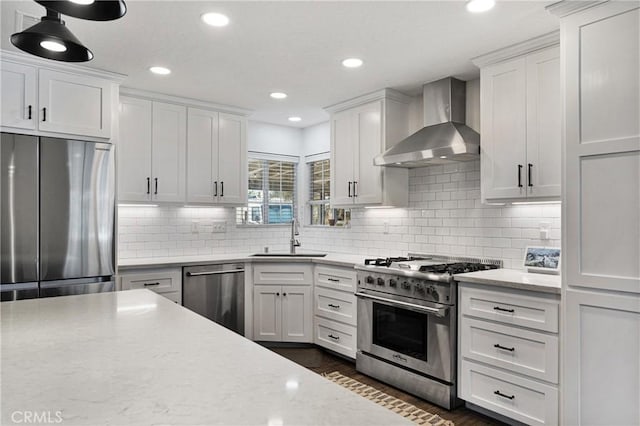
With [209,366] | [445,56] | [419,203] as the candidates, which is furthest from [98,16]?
[419,203]

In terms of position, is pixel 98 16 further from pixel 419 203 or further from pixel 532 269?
pixel 419 203

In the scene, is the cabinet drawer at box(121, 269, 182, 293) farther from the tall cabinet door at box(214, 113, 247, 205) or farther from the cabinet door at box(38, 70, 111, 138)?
the cabinet door at box(38, 70, 111, 138)

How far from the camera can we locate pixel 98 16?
4.24ft

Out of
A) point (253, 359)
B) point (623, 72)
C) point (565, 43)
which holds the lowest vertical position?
point (253, 359)

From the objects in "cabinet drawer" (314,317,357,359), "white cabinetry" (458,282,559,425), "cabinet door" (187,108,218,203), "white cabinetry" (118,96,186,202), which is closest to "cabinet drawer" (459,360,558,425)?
"white cabinetry" (458,282,559,425)

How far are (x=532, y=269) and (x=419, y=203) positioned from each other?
1.29m

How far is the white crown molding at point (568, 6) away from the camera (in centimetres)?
225

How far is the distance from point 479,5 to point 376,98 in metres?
1.68

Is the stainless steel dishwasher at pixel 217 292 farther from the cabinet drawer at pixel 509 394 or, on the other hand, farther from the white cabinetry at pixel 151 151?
the cabinet drawer at pixel 509 394

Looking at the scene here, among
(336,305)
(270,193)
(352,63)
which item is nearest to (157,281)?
(336,305)

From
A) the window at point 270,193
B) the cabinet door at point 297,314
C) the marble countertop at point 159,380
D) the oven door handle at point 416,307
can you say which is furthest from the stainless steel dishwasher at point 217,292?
the marble countertop at point 159,380

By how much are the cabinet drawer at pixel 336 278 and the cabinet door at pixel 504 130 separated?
4.54 ft

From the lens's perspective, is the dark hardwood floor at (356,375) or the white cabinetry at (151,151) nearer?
the dark hardwood floor at (356,375)

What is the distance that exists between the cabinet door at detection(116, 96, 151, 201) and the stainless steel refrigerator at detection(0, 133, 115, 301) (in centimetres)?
50
